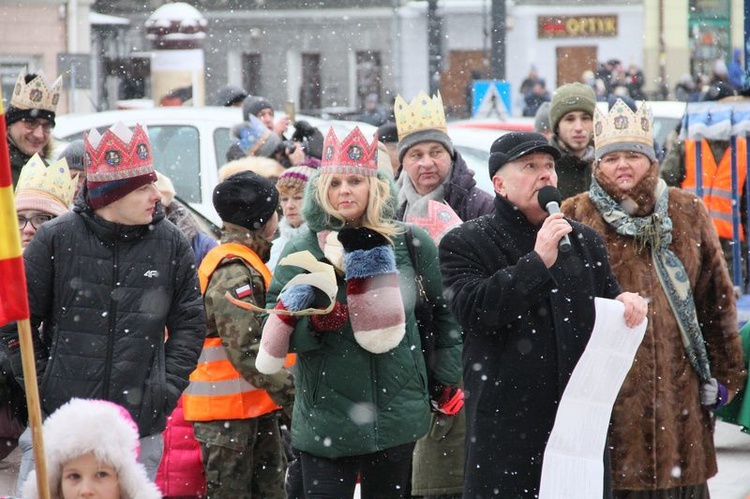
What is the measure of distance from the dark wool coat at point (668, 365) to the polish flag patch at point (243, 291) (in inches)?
56.4

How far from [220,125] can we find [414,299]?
6.42 m

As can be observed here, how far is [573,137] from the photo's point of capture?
8.10 m

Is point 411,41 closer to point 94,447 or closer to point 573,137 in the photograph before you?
point 573,137

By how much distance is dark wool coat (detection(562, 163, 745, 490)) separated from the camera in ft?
19.2

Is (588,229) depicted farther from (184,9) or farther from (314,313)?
(184,9)

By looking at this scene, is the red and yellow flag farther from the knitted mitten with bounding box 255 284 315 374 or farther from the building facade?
the building facade

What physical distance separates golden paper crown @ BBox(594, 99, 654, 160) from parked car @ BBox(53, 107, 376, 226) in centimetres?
511

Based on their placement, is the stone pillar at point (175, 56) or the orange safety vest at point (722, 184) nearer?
the orange safety vest at point (722, 184)

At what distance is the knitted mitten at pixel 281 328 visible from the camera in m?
5.31

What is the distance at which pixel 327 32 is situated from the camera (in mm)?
46844

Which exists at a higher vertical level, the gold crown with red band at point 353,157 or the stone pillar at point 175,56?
the stone pillar at point 175,56

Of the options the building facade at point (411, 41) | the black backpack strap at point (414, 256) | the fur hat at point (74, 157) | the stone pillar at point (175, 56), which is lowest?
the black backpack strap at point (414, 256)

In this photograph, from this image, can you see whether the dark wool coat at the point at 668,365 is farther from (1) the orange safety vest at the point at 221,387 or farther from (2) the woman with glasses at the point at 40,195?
(2) the woman with glasses at the point at 40,195

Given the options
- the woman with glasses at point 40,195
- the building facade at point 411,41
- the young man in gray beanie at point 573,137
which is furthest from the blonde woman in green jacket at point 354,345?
the building facade at point 411,41
